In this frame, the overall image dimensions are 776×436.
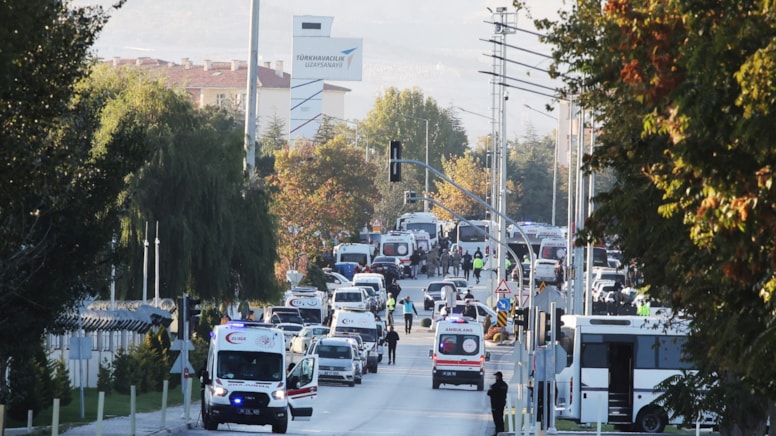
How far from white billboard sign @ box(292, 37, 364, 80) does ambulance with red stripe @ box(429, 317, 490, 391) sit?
121 meters

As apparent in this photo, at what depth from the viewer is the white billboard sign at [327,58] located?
170750mm

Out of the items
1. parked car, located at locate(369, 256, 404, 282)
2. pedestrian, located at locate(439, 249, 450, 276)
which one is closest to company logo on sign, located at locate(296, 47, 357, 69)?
pedestrian, located at locate(439, 249, 450, 276)

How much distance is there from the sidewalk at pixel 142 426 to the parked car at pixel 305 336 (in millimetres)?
17036

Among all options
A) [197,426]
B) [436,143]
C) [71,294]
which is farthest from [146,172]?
[436,143]

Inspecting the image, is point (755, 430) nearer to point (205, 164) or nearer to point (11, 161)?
point (11, 161)

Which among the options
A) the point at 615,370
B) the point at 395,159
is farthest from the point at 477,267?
the point at 615,370

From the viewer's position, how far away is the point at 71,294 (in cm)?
2750

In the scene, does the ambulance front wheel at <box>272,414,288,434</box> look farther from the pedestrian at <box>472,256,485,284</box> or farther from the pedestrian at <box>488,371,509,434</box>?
the pedestrian at <box>472,256,485,284</box>

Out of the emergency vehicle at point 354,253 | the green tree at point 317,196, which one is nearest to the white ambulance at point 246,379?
the green tree at point 317,196

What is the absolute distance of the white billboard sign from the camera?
560 feet

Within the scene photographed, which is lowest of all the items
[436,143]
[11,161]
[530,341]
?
[530,341]

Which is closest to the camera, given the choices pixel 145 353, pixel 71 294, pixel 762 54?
pixel 762 54

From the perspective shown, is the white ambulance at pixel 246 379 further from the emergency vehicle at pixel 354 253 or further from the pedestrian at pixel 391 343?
the emergency vehicle at pixel 354 253

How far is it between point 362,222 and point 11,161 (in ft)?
284
